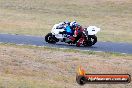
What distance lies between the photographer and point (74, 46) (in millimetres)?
27094

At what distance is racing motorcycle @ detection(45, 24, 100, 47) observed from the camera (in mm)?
26969

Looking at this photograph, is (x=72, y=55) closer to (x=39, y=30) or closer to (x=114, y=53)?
(x=114, y=53)

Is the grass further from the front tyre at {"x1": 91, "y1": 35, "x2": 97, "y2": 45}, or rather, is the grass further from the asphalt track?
the front tyre at {"x1": 91, "y1": 35, "x2": 97, "y2": 45}

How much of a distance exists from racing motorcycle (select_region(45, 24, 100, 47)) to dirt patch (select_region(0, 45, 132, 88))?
2821mm

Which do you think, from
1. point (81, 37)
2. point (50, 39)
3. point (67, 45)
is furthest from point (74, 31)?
point (50, 39)

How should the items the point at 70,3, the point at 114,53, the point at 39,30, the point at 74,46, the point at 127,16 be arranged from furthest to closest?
the point at 70,3, the point at 127,16, the point at 39,30, the point at 74,46, the point at 114,53

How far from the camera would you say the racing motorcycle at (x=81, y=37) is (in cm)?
2697

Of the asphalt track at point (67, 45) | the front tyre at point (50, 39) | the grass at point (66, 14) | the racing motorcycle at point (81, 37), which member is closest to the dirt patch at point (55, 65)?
the asphalt track at point (67, 45)

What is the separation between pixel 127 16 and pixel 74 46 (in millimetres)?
23136

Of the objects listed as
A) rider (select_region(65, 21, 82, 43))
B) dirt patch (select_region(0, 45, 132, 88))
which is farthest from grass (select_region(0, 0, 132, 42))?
dirt patch (select_region(0, 45, 132, 88))

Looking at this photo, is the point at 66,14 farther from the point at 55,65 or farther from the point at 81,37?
the point at 55,65

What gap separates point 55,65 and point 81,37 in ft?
23.0

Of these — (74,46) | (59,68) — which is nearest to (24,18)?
(74,46)

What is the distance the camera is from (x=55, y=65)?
2033 centimetres
